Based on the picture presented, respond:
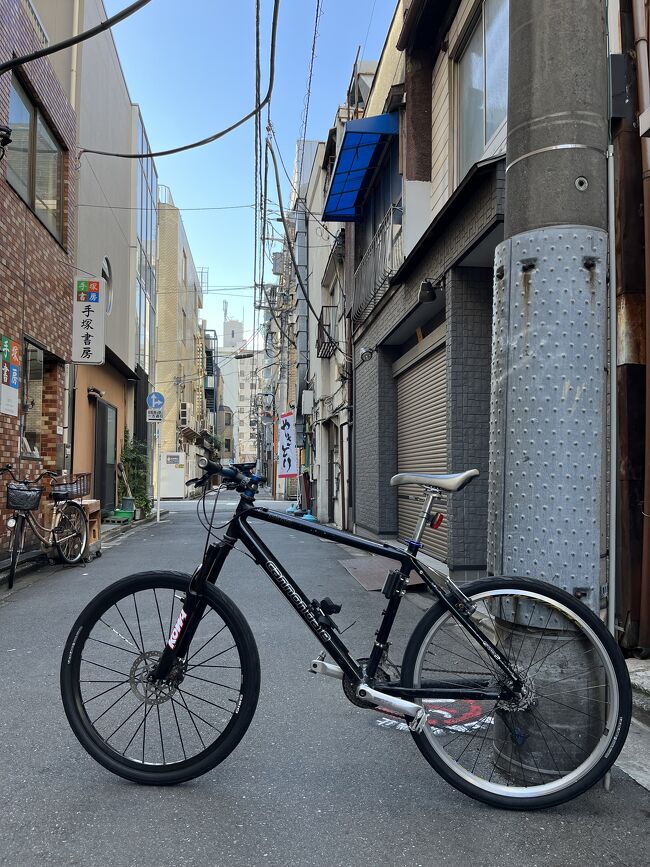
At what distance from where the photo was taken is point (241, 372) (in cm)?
11300

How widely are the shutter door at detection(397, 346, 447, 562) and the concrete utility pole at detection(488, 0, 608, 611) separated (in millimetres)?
4863

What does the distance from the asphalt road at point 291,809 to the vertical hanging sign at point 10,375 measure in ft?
15.7

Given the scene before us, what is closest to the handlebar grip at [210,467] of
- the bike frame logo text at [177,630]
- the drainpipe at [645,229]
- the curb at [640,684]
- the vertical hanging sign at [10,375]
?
the bike frame logo text at [177,630]

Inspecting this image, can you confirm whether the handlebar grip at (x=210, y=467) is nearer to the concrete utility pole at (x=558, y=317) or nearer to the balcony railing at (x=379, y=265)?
the concrete utility pole at (x=558, y=317)

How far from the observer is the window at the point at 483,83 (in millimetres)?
6539

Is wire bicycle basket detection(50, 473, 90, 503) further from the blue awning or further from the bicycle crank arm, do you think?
the bicycle crank arm

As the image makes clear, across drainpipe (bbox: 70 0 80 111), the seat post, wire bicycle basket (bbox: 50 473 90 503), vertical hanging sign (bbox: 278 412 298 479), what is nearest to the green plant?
vertical hanging sign (bbox: 278 412 298 479)

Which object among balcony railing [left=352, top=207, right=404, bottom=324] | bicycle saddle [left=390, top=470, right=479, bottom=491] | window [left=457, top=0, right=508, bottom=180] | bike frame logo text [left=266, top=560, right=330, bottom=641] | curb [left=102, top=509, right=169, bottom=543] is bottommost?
curb [left=102, top=509, right=169, bottom=543]

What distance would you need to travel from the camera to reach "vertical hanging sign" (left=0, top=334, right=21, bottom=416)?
Answer: 771cm

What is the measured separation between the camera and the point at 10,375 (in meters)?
7.89

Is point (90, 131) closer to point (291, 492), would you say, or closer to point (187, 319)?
point (291, 492)

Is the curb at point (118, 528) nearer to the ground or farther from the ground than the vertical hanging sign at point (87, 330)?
nearer to the ground

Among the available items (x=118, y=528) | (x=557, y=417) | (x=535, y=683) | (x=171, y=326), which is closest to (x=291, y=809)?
(x=535, y=683)

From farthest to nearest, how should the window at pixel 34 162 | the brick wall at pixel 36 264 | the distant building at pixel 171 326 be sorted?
the distant building at pixel 171 326
the window at pixel 34 162
the brick wall at pixel 36 264
